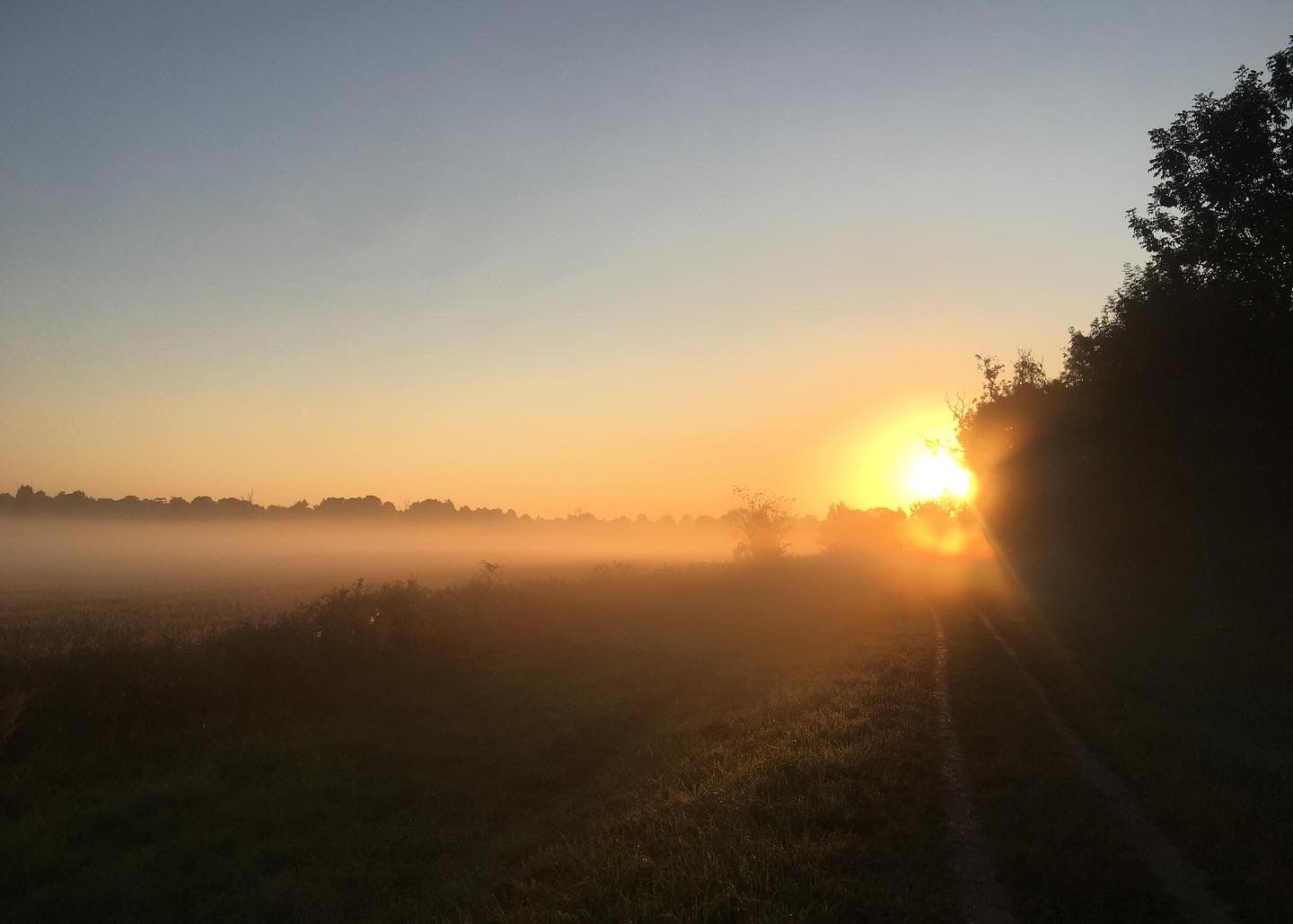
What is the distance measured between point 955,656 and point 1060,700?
6.13 meters

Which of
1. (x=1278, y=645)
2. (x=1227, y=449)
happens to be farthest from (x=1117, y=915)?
(x=1227, y=449)

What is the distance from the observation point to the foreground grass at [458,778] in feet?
28.4

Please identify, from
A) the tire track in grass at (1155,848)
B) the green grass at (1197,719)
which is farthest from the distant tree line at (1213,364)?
the tire track in grass at (1155,848)

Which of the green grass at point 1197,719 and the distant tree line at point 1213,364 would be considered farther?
the distant tree line at point 1213,364

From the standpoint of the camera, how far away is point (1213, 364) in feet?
85.4

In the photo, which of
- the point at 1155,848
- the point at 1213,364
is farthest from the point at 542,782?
the point at 1213,364

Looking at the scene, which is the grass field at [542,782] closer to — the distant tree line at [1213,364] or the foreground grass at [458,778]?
the foreground grass at [458,778]

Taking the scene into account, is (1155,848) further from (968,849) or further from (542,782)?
(542,782)

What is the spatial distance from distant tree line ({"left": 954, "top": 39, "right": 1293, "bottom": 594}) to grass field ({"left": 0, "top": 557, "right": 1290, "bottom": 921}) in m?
9.53

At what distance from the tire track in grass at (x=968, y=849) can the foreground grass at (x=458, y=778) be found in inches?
10.9

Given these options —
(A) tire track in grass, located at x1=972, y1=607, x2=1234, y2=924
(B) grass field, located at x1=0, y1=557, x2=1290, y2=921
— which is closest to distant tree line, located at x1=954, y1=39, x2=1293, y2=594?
(B) grass field, located at x1=0, y1=557, x2=1290, y2=921

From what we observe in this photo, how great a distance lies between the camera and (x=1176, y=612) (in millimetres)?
28531

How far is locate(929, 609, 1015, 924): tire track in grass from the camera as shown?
7.51 metres

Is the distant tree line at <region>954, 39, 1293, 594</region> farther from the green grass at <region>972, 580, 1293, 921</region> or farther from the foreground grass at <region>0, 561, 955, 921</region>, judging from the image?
the foreground grass at <region>0, 561, 955, 921</region>
